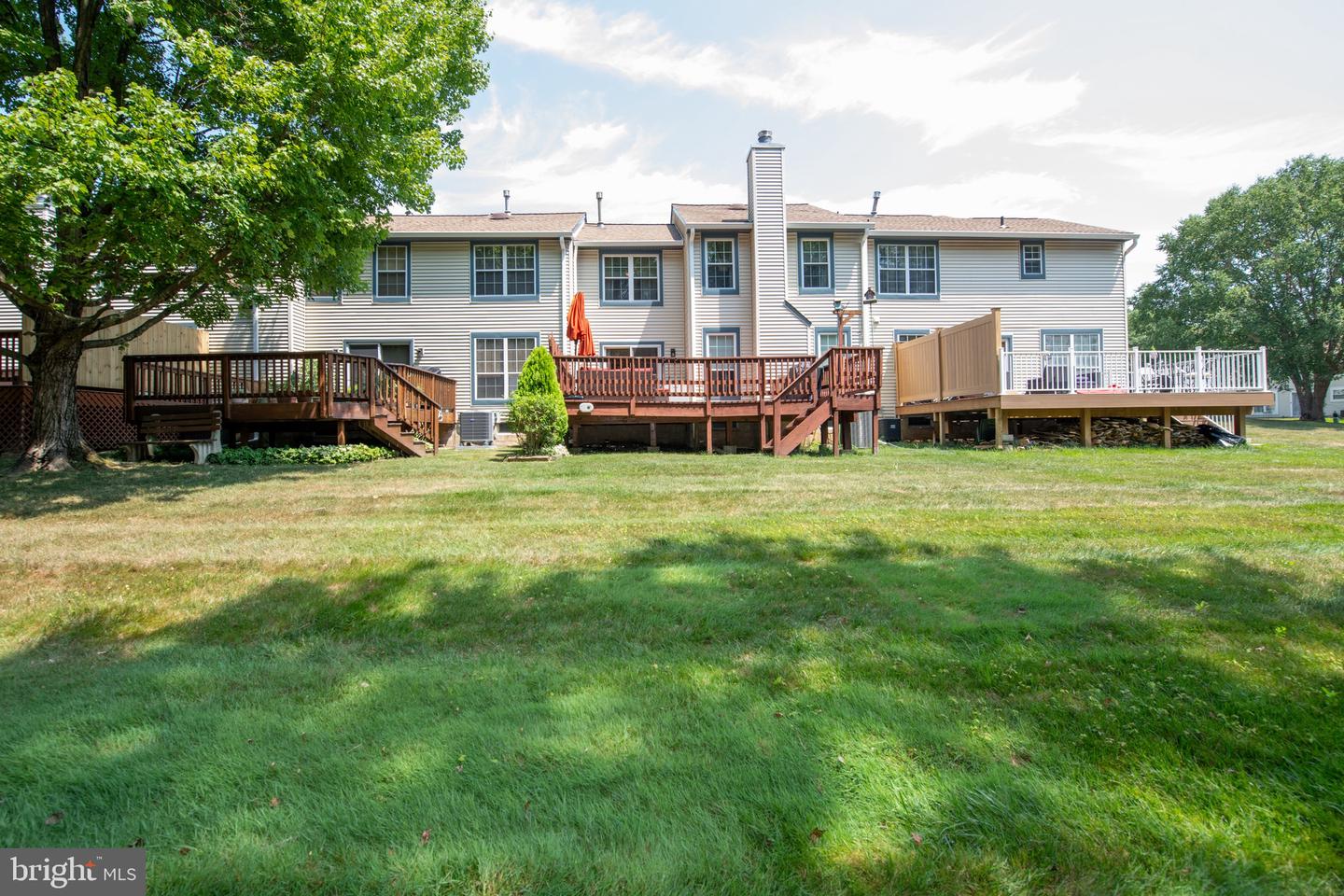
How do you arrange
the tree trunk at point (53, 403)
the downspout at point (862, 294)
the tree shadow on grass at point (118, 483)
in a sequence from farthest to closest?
1. the downspout at point (862, 294)
2. the tree trunk at point (53, 403)
3. the tree shadow on grass at point (118, 483)

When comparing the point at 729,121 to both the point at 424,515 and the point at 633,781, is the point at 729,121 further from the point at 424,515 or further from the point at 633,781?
the point at 633,781

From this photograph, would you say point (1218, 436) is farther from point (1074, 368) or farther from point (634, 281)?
point (634, 281)

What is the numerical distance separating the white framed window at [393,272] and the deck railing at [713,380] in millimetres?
7350

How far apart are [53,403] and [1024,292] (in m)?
21.4

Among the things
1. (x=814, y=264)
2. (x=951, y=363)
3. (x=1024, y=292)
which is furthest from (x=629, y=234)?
(x=1024, y=292)

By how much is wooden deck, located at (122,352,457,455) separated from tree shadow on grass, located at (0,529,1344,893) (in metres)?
8.27

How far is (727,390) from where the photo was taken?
44.1ft

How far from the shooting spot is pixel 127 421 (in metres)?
11.8

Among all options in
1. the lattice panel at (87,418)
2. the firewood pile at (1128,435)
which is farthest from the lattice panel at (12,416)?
the firewood pile at (1128,435)

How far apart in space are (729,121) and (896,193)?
7.91 metres

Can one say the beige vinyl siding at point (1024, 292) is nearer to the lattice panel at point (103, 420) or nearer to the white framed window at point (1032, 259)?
the white framed window at point (1032, 259)

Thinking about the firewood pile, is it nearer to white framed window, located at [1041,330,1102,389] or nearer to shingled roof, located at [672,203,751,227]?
white framed window, located at [1041,330,1102,389]

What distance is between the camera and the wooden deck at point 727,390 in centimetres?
1314

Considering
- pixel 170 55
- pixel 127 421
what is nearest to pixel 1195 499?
pixel 170 55
